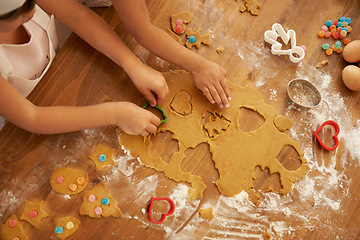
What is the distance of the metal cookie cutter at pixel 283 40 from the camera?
1.08 metres

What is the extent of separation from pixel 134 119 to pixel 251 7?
586 millimetres

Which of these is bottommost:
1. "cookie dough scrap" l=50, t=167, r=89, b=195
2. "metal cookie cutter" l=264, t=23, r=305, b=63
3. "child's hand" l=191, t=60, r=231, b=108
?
"cookie dough scrap" l=50, t=167, r=89, b=195

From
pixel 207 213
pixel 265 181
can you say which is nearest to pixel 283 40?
pixel 265 181

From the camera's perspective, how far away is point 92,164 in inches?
37.6

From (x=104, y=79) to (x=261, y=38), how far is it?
0.55 m

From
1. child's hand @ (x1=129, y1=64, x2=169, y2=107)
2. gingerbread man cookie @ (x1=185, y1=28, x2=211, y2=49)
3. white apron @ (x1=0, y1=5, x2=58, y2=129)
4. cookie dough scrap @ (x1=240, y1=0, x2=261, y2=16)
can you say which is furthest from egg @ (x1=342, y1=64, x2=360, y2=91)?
white apron @ (x1=0, y1=5, x2=58, y2=129)

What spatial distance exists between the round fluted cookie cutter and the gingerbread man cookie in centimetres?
31

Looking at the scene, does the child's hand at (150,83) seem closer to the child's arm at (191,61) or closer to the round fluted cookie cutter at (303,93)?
the child's arm at (191,61)

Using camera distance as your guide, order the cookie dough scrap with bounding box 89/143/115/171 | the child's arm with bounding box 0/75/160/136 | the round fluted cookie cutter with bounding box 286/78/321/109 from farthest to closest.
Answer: the round fluted cookie cutter with bounding box 286/78/321/109 < the cookie dough scrap with bounding box 89/143/115/171 < the child's arm with bounding box 0/75/160/136

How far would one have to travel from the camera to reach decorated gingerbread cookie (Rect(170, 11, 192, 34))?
3.59 feet

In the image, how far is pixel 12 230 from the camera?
2.93 feet

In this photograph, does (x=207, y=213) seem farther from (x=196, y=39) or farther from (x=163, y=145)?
(x=196, y=39)

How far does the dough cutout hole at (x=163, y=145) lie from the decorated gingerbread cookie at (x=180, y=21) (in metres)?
0.35

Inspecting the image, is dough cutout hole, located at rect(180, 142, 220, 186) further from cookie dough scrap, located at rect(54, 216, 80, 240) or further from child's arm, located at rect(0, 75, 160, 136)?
cookie dough scrap, located at rect(54, 216, 80, 240)
